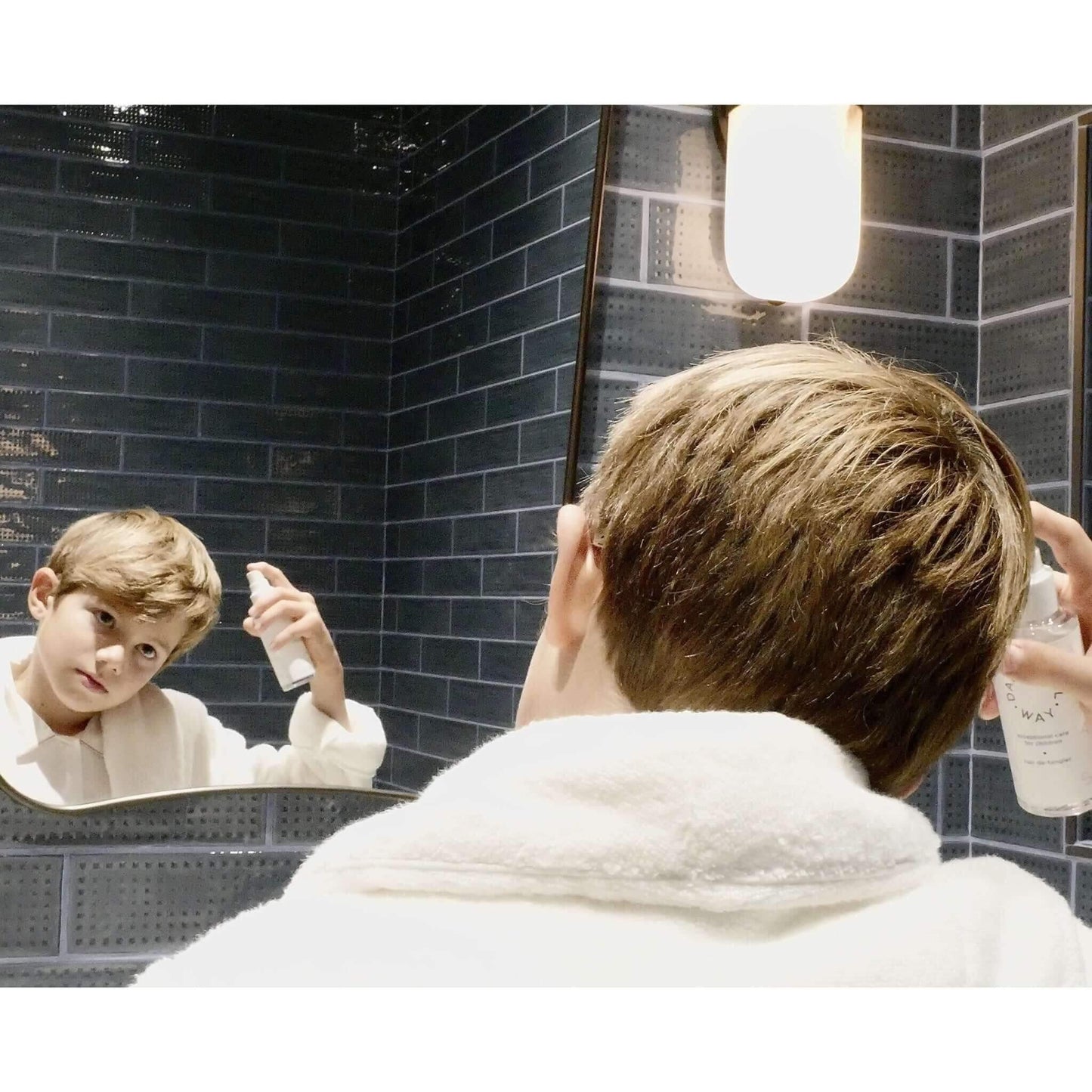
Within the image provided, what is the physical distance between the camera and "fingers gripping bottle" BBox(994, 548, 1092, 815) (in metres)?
1.09

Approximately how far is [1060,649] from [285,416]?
0.75 metres

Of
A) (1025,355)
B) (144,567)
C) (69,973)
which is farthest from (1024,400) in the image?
(69,973)

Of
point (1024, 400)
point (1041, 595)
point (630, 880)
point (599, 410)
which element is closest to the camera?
point (630, 880)

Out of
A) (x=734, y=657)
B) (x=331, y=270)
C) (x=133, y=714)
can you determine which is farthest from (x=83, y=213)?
(x=734, y=657)

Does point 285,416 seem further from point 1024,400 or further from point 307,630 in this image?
point 1024,400

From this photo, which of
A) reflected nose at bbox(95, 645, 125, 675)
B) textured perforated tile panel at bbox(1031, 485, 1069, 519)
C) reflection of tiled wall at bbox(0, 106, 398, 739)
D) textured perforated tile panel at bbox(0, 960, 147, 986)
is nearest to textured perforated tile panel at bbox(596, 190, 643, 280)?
reflection of tiled wall at bbox(0, 106, 398, 739)

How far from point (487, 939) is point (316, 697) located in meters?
0.70

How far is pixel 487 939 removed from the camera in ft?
1.77

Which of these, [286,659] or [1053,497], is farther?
[1053,497]

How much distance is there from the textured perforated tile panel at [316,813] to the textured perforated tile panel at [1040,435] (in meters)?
0.78

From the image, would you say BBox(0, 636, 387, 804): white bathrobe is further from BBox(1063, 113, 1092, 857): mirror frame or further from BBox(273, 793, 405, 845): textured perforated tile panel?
BBox(1063, 113, 1092, 857): mirror frame

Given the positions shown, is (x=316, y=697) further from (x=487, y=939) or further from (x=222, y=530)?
(x=487, y=939)

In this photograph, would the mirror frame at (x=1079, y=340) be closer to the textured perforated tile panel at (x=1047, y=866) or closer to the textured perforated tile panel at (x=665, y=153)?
the textured perforated tile panel at (x=1047, y=866)

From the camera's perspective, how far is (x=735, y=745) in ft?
1.85
